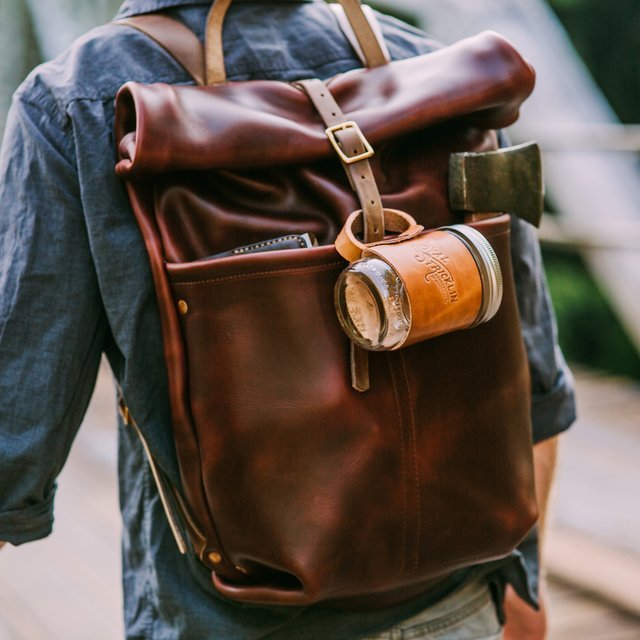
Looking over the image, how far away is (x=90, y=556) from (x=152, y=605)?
2.33m

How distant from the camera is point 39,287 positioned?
2.96 feet

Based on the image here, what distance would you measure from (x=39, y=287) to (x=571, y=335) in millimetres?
5501

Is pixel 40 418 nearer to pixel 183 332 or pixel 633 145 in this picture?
pixel 183 332

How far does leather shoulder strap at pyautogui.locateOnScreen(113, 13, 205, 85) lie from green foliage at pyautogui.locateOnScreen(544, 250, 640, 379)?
531 centimetres

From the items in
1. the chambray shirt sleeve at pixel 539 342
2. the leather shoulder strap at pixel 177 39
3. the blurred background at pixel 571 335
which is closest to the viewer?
the leather shoulder strap at pixel 177 39

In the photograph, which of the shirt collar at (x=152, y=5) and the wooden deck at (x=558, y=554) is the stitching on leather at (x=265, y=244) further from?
the wooden deck at (x=558, y=554)

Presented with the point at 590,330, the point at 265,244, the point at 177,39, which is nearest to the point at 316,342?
the point at 265,244

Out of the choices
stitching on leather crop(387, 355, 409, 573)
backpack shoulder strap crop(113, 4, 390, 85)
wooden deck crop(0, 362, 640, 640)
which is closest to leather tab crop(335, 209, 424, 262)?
stitching on leather crop(387, 355, 409, 573)

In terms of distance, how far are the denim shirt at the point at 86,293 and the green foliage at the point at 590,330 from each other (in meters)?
5.26

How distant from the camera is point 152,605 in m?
1.05

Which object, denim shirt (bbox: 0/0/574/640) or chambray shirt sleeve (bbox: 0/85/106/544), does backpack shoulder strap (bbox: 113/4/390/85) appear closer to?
denim shirt (bbox: 0/0/574/640)

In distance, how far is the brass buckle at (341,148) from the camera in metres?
0.90

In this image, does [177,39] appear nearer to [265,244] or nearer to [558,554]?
[265,244]

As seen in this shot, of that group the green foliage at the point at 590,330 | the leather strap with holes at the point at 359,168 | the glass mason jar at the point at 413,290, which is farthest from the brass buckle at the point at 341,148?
the green foliage at the point at 590,330
